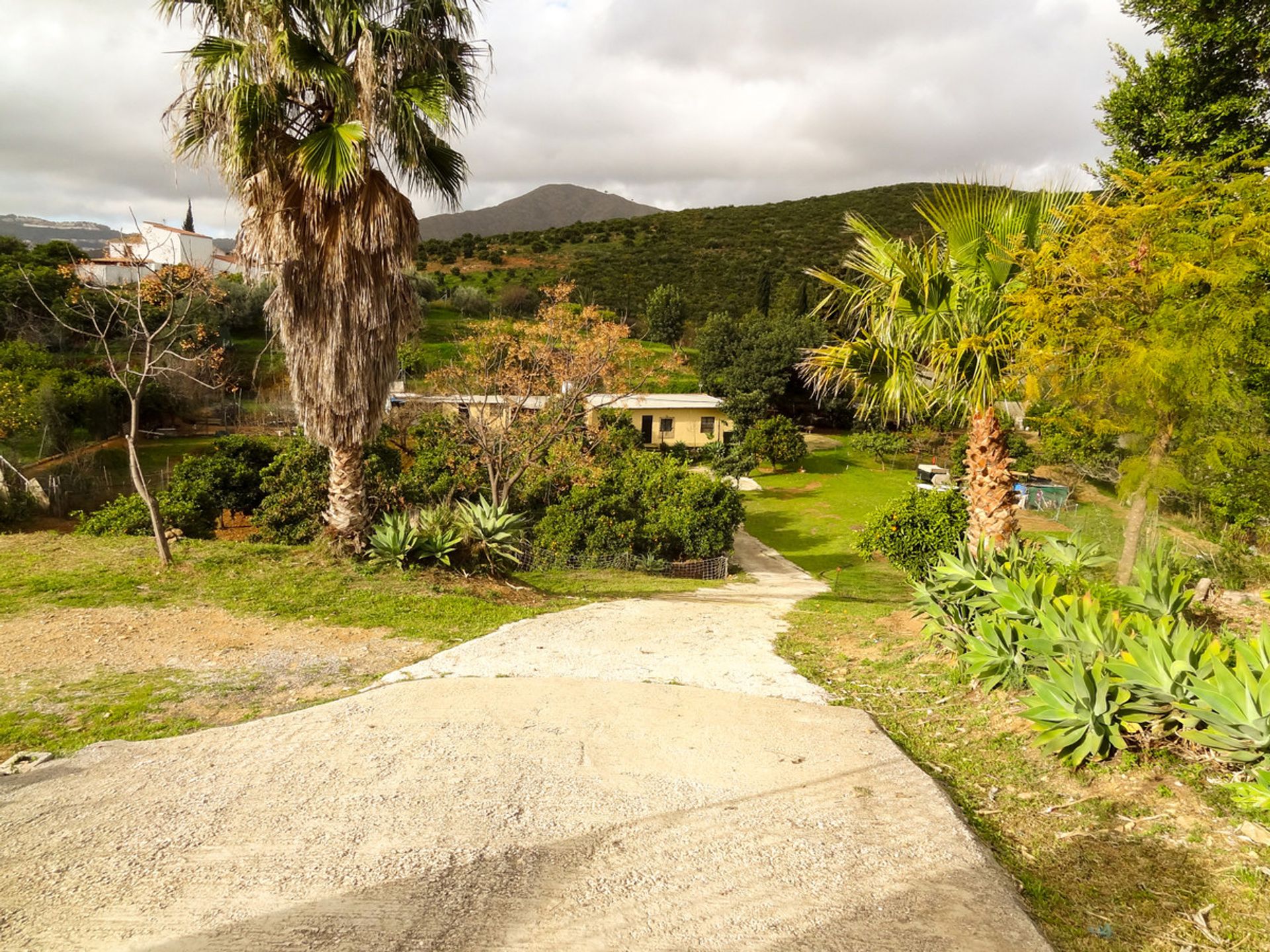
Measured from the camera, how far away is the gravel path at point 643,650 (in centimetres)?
693

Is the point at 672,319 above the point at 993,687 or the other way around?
above

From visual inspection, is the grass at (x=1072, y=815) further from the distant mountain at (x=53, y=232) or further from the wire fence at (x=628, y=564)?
the distant mountain at (x=53, y=232)

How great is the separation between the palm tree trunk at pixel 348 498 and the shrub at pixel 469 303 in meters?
39.8

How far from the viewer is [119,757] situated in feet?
15.9

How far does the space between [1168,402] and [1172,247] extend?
173cm

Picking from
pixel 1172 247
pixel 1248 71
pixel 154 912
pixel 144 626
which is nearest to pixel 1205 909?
pixel 154 912

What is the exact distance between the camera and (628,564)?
Result: 1667cm

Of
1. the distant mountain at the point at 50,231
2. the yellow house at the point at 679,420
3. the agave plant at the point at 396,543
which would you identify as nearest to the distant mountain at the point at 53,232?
the distant mountain at the point at 50,231

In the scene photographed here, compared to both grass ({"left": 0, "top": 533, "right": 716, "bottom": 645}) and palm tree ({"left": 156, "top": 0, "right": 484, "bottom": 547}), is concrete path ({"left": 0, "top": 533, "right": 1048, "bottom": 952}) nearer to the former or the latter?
grass ({"left": 0, "top": 533, "right": 716, "bottom": 645})

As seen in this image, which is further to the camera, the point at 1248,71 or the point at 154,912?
the point at 1248,71

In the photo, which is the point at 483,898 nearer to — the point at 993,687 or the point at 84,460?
the point at 993,687

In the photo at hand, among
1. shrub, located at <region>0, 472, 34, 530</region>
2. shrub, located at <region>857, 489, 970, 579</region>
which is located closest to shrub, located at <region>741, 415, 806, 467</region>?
shrub, located at <region>857, 489, 970, 579</region>

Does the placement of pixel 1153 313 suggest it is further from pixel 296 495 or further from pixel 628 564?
pixel 296 495

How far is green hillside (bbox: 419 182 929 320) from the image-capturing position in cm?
6375
